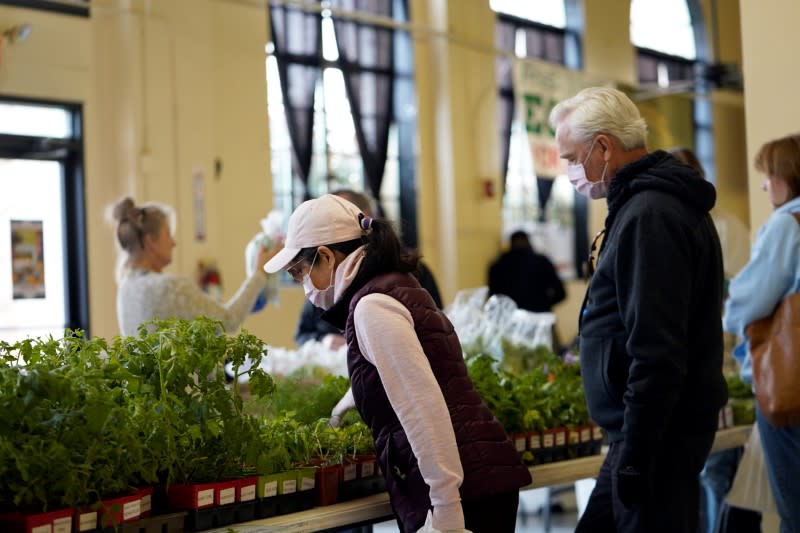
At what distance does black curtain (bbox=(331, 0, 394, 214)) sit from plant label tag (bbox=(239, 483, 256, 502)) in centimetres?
637

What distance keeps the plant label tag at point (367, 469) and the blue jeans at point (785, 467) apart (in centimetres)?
118

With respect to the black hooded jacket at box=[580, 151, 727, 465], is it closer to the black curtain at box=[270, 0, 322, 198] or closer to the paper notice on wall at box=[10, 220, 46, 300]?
the paper notice on wall at box=[10, 220, 46, 300]

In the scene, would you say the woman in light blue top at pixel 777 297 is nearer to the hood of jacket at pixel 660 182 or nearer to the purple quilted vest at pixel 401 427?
the hood of jacket at pixel 660 182

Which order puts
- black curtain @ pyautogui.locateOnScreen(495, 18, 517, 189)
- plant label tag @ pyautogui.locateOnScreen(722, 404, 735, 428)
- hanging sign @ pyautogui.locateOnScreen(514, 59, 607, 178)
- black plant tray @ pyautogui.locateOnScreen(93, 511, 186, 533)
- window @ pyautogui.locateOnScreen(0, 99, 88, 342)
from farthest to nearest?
1. black curtain @ pyautogui.locateOnScreen(495, 18, 517, 189)
2. hanging sign @ pyautogui.locateOnScreen(514, 59, 607, 178)
3. window @ pyautogui.locateOnScreen(0, 99, 88, 342)
4. plant label tag @ pyautogui.locateOnScreen(722, 404, 735, 428)
5. black plant tray @ pyautogui.locateOnScreen(93, 511, 186, 533)

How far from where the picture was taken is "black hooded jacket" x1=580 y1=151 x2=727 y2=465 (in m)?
2.09

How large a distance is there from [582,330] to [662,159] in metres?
0.40

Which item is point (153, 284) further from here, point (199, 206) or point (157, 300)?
point (199, 206)

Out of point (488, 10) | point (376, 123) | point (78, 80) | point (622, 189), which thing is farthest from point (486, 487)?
point (488, 10)

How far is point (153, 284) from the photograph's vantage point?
3.39 metres

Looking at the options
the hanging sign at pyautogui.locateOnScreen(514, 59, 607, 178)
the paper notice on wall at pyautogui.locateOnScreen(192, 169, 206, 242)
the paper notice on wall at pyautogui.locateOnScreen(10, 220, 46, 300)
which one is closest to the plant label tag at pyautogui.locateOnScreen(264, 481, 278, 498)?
the paper notice on wall at pyautogui.locateOnScreen(10, 220, 46, 300)

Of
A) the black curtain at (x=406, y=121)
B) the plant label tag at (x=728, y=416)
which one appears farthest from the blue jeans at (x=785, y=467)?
the black curtain at (x=406, y=121)

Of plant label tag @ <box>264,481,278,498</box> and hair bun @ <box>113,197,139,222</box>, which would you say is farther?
hair bun @ <box>113,197,139,222</box>

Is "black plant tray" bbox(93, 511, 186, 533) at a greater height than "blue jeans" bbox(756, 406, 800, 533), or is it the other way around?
"black plant tray" bbox(93, 511, 186, 533)

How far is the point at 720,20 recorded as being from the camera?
12.2 m
